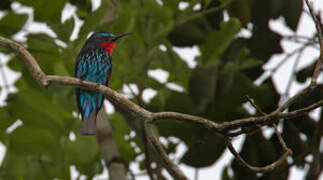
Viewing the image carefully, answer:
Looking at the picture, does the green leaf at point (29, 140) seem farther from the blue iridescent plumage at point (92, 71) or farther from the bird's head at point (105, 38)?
the bird's head at point (105, 38)

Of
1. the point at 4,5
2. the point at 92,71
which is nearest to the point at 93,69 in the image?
the point at 92,71

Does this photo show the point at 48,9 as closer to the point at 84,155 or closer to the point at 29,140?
the point at 29,140

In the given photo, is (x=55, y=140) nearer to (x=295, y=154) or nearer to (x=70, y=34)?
(x=70, y=34)

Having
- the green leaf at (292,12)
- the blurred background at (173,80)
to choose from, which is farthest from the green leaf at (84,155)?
the green leaf at (292,12)

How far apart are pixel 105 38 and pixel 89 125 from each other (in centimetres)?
69

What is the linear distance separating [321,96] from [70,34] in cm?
162

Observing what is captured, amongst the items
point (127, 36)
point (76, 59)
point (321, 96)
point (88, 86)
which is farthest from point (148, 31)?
point (321, 96)

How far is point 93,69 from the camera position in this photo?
14.7 ft

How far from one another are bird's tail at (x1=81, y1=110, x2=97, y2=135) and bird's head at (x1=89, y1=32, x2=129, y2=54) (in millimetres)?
529

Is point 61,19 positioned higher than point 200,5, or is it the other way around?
point 200,5

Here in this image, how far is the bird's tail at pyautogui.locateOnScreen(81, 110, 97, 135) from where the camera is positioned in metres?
3.54

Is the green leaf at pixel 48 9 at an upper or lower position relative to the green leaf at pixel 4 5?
lower

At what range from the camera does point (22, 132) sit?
3.70m

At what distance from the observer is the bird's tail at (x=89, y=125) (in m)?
3.54
